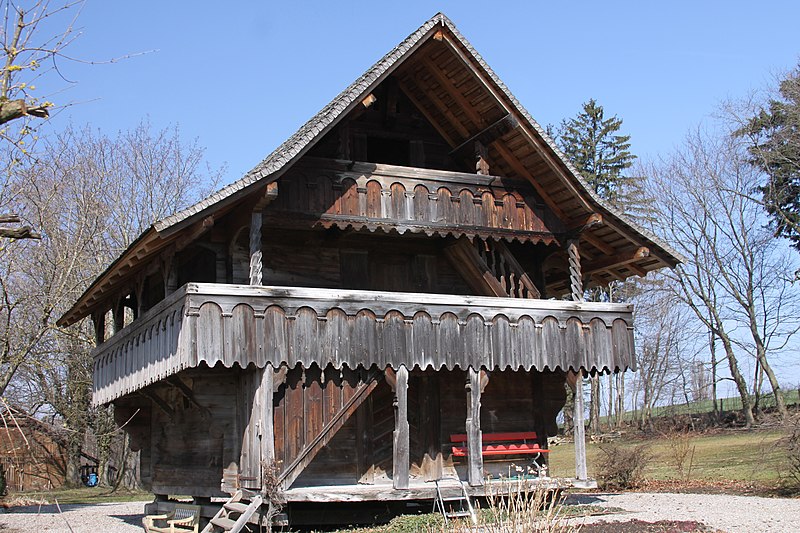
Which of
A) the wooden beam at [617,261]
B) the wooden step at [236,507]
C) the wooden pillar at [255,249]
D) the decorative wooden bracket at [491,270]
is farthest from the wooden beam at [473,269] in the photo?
the wooden step at [236,507]

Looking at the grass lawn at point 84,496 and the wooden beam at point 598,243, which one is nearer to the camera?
the wooden beam at point 598,243

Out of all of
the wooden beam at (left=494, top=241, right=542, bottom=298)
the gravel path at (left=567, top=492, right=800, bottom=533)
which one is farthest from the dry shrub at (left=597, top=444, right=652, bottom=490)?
the wooden beam at (left=494, top=241, right=542, bottom=298)

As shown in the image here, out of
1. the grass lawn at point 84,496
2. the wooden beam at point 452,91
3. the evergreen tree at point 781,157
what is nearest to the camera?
the wooden beam at point 452,91

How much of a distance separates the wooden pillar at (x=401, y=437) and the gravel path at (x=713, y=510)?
11.4ft

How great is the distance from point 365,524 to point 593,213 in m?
7.76

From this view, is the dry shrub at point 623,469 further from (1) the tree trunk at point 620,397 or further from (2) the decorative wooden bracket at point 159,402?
(1) the tree trunk at point 620,397

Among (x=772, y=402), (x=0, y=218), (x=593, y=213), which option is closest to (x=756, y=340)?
(x=772, y=402)

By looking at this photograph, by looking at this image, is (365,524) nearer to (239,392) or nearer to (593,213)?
(239,392)

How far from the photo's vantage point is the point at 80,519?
72.8ft

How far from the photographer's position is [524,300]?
58.2 ft

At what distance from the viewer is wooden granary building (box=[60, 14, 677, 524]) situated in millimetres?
15891

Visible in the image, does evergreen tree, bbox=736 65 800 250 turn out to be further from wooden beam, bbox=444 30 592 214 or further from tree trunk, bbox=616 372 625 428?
wooden beam, bbox=444 30 592 214

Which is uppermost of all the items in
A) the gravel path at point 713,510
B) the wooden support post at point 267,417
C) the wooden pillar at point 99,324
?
the wooden pillar at point 99,324

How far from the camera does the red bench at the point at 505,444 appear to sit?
62.7ft
